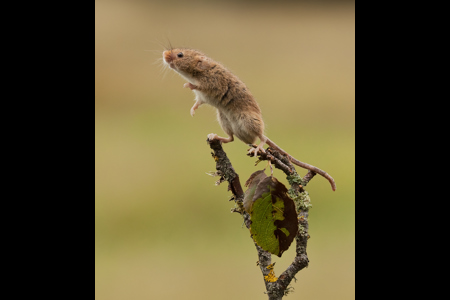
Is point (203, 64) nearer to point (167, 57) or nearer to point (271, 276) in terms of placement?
point (167, 57)

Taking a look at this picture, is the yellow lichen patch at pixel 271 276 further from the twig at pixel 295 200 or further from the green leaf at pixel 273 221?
the green leaf at pixel 273 221

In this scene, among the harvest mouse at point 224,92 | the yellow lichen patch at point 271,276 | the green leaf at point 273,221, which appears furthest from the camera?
the harvest mouse at point 224,92

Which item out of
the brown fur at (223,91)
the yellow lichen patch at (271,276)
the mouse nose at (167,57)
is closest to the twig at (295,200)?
the yellow lichen patch at (271,276)

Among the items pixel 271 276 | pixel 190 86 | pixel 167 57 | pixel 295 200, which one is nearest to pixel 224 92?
pixel 190 86

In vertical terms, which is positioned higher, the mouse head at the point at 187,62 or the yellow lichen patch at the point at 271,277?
the mouse head at the point at 187,62

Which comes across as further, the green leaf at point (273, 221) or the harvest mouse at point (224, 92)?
the harvest mouse at point (224, 92)

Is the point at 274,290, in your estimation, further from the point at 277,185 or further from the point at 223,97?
the point at 223,97

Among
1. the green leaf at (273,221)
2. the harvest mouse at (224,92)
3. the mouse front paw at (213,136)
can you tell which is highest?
the harvest mouse at (224,92)
